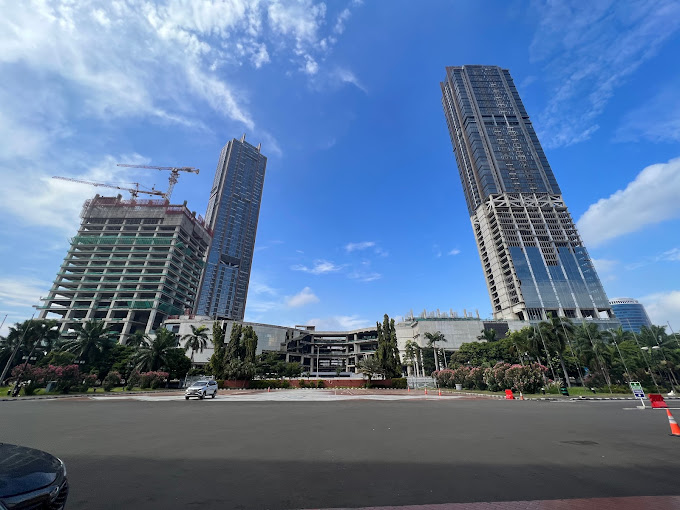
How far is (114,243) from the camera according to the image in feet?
337

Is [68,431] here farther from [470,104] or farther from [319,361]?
[470,104]

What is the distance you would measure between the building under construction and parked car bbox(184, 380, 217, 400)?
76.6 metres

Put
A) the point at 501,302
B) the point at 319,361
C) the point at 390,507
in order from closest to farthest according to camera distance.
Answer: the point at 390,507 → the point at 501,302 → the point at 319,361

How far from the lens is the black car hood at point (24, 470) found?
2893 mm

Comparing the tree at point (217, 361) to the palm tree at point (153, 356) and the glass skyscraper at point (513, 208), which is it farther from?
the glass skyscraper at point (513, 208)

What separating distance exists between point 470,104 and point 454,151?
2374cm

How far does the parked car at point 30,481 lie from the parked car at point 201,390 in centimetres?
2430

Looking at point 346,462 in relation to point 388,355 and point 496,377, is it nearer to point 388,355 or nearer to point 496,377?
point 496,377

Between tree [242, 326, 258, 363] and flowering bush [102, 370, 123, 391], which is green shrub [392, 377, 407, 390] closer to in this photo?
tree [242, 326, 258, 363]

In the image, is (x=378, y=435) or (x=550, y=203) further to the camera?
(x=550, y=203)

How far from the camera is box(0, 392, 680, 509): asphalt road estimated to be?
4832 millimetres

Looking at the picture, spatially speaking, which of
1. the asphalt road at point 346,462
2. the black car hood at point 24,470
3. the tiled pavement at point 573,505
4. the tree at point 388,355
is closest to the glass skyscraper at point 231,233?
the tree at point 388,355

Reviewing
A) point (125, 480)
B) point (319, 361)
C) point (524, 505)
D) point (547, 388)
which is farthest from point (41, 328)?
point (319, 361)

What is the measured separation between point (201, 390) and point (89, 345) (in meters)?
37.7
